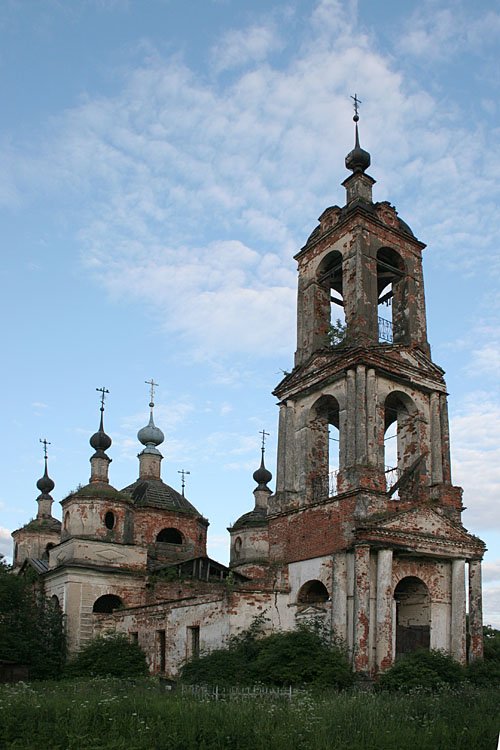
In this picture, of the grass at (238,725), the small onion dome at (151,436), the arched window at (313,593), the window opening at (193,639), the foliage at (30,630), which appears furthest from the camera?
the small onion dome at (151,436)

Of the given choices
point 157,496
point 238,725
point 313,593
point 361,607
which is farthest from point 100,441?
point 238,725

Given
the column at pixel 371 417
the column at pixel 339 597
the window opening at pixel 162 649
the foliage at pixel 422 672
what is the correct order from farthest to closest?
the window opening at pixel 162 649
the column at pixel 371 417
the column at pixel 339 597
the foliage at pixel 422 672

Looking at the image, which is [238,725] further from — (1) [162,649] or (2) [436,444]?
(1) [162,649]

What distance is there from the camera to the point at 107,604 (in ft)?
89.5

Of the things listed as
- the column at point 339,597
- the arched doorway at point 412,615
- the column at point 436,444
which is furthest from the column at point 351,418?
the arched doorway at point 412,615

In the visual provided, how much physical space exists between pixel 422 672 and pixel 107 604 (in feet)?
43.7

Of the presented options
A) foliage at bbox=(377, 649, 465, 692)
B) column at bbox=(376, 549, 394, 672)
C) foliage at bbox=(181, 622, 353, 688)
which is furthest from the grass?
column at bbox=(376, 549, 394, 672)

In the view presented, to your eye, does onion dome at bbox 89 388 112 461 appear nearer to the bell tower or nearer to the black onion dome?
the black onion dome

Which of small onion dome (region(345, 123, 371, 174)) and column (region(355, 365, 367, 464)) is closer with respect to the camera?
column (region(355, 365, 367, 464))

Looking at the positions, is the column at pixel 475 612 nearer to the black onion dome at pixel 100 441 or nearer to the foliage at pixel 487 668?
the foliage at pixel 487 668

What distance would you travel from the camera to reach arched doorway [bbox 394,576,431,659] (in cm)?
1964

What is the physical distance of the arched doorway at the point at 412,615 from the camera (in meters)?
19.6

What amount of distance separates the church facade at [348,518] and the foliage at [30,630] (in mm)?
576

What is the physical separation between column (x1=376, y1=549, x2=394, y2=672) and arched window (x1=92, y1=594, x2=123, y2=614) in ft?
37.6
